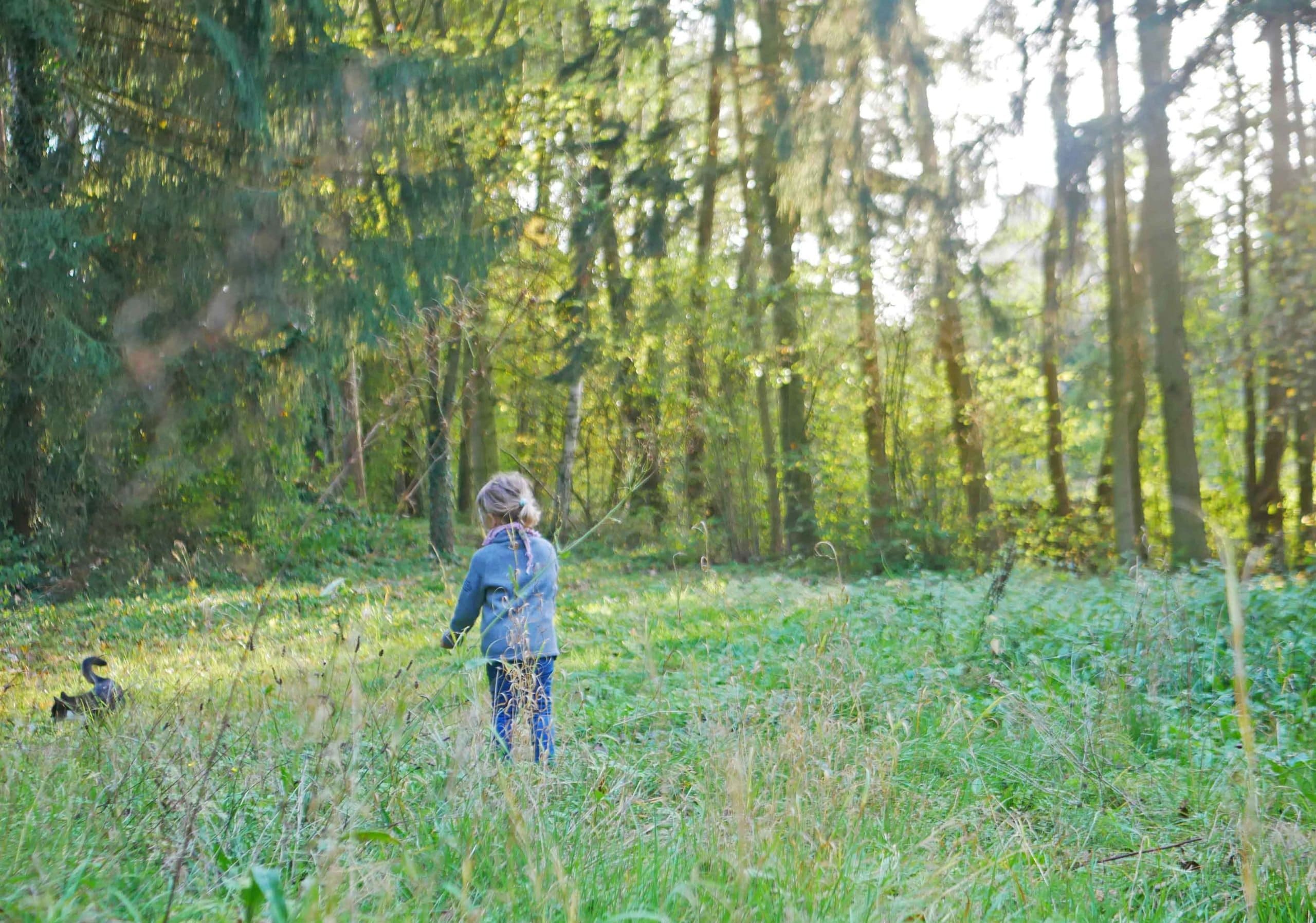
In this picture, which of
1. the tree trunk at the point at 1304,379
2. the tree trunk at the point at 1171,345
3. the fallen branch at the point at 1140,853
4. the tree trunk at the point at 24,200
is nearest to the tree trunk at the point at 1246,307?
the tree trunk at the point at 1304,379

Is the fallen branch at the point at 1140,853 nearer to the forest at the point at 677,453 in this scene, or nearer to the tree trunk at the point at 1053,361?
the forest at the point at 677,453

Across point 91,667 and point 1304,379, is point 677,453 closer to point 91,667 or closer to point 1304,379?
point 1304,379

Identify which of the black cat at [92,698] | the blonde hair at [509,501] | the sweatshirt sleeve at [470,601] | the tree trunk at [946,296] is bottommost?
the black cat at [92,698]

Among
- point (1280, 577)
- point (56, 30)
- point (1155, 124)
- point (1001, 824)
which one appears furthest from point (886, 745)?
point (56, 30)

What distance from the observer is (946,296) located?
13.3 meters

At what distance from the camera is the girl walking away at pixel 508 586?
415 centimetres

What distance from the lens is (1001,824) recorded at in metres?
3.55

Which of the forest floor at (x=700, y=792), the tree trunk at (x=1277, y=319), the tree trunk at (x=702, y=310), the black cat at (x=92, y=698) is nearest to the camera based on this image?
the forest floor at (x=700, y=792)

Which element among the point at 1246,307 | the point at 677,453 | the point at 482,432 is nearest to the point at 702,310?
the point at 677,453

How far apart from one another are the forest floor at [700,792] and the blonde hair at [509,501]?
745 mm

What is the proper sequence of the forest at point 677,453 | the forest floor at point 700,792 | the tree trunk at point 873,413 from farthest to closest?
the tree trunk at point 873,413 → the forest at point 677,453 → the forest floor at point 700,792

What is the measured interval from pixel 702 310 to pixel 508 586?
12.8 m

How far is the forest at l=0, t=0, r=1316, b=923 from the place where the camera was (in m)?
2.91

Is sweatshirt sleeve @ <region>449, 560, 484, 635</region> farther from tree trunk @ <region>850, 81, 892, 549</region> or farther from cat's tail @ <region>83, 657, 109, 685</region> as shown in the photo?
tree trunk @ <region>850, 81, 892, 549</region>
